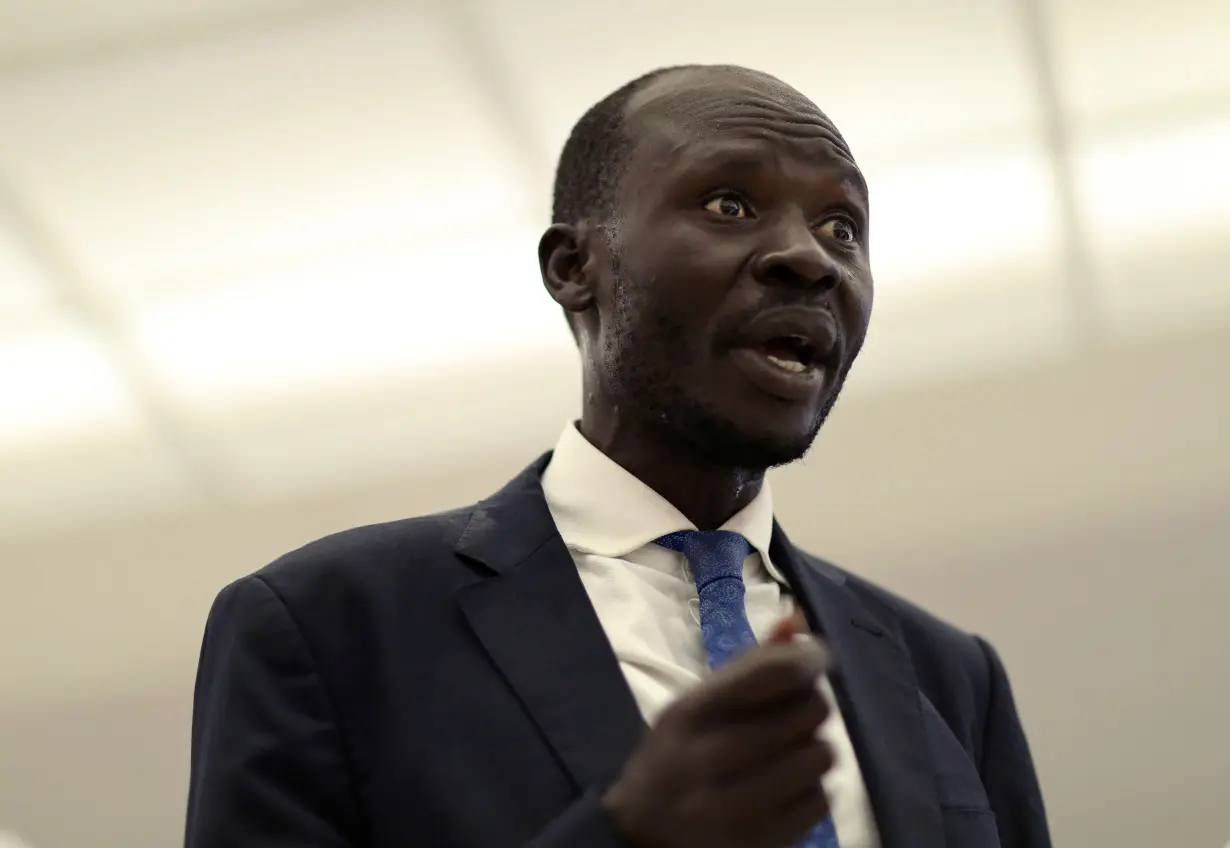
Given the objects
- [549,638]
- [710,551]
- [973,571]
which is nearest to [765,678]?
[549,638]

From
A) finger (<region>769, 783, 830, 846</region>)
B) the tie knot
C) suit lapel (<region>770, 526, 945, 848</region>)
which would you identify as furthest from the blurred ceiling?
finger (<region>769, 783, 830, 846</region>)

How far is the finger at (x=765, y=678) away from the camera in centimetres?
105

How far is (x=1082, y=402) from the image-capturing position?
293cm

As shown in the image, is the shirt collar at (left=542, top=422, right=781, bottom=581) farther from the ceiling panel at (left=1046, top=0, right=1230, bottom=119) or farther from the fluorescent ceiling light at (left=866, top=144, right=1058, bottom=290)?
the ceiling panel at (left=1046, top=0, right=1230, bottom=119)

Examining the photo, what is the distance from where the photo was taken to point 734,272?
1499mm

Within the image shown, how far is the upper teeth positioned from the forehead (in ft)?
0.70

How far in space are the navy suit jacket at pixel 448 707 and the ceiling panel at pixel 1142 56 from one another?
5.52 feet

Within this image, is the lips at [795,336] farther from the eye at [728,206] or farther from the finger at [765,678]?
the finger at [765,678]

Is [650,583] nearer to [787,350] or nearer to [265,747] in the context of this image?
[787,350]

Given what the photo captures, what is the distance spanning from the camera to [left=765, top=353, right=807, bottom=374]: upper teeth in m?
1.49

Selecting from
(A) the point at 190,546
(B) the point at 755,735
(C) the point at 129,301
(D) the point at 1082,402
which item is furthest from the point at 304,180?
(B) the point at 755,735

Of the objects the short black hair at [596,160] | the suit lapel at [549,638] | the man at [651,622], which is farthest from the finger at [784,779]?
the short black hair at [596,160]

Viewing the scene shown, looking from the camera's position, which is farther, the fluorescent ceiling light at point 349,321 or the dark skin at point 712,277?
the fluorescent ceiling light at point 349,321

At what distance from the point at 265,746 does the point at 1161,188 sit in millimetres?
2243
